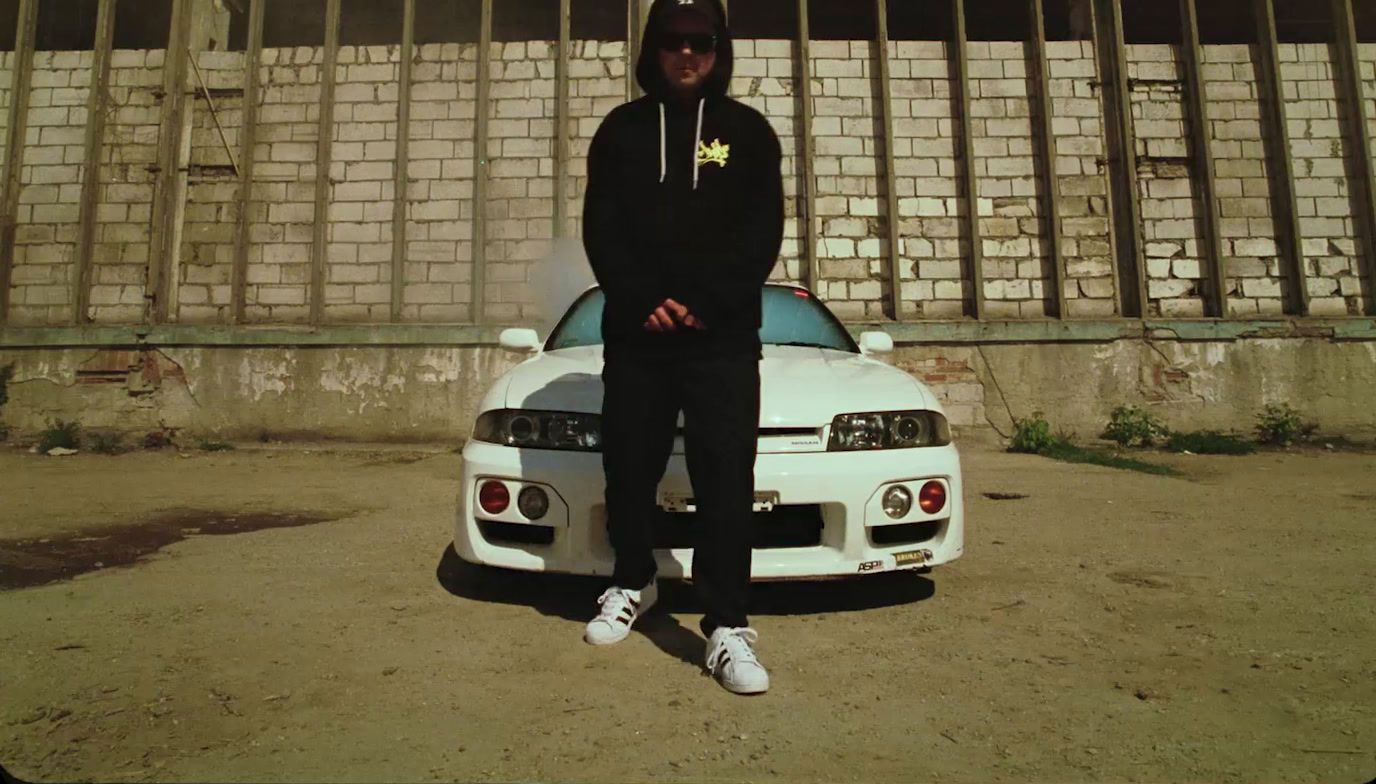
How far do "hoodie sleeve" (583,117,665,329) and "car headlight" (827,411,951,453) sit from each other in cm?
80

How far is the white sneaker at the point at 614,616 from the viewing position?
2.17 meters

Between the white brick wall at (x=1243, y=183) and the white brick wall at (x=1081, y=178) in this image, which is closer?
the white brick wall at (x=1243, y=183)

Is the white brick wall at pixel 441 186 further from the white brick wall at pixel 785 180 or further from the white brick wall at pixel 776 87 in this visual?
the white brick wall at pixel 776 87

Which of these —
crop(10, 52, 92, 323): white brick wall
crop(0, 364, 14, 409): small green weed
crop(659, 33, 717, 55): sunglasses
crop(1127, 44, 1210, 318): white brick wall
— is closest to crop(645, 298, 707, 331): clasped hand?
crop(659, 33, 717, 55): sunglasses

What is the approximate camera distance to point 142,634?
2275 mm

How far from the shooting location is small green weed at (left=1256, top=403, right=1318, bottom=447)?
7.46 meters

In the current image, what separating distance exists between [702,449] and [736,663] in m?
0.54

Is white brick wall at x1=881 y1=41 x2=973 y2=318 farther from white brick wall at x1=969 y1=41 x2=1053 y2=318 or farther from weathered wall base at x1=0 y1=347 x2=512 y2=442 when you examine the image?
weathered wall base at x1=0 y1=347 x2=512 y2=442

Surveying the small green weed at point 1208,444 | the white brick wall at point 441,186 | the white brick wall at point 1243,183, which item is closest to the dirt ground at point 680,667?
the small green weed at point 1208,444

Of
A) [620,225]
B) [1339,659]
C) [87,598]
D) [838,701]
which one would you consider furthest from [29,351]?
[1339,659]

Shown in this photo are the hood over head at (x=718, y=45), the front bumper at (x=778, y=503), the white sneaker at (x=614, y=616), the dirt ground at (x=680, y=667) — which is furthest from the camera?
the front bumper at (x=778, y=503)

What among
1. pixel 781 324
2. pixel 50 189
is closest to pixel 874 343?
pixel 781 324

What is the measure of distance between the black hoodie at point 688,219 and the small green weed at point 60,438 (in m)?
8.20

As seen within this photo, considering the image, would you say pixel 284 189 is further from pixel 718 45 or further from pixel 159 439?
pixel 718 45
